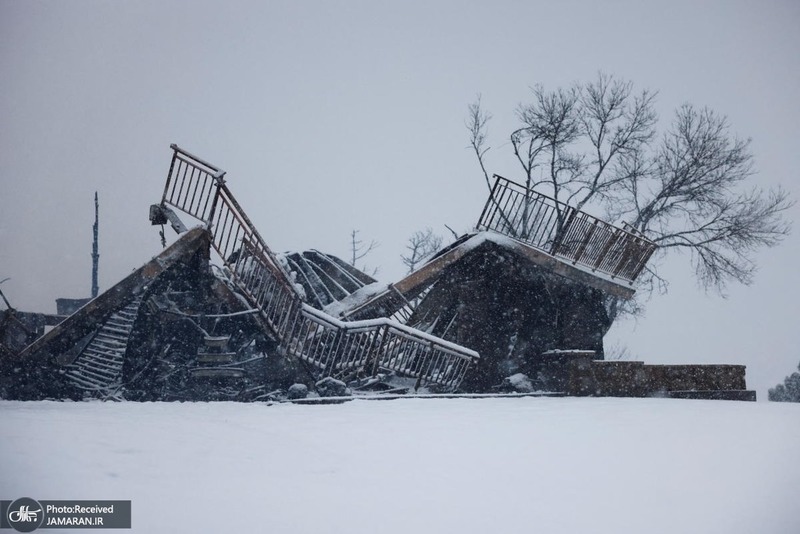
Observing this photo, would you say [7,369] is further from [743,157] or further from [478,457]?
[743,157]

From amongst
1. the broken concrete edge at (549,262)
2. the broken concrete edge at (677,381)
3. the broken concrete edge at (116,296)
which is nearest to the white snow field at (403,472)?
the broken concrete edge at (116,296)

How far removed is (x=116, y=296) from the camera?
39.6ft

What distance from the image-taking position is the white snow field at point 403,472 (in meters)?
4.71

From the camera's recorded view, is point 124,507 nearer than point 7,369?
Yes

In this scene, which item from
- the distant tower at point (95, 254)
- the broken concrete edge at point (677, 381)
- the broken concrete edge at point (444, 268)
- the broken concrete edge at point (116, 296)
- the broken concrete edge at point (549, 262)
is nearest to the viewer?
the broken concrete edge at point (116, 296)

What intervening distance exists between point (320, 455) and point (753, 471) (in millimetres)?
4035

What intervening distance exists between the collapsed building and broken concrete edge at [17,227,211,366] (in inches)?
1.0

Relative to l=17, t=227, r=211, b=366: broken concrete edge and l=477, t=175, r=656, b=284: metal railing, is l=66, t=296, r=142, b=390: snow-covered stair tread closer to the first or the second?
l=17, t=227, r=211, b=366: broken concrete edge

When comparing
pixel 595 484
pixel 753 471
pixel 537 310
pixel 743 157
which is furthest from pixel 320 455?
pixel 743 157

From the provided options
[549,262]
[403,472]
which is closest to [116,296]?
[403,472]

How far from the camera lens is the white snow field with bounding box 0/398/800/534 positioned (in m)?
4.71

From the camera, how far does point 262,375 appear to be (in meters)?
13.5

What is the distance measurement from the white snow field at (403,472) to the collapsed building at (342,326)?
3.76 meters

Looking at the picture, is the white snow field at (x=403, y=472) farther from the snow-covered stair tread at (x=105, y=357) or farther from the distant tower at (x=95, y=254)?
the distant tower at (x=95, y=254)
